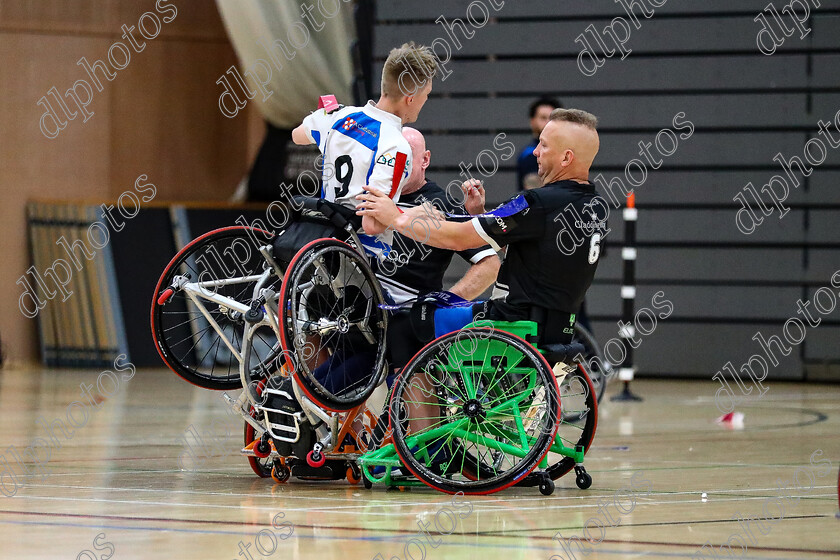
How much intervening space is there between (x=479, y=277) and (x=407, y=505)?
110 centimetres

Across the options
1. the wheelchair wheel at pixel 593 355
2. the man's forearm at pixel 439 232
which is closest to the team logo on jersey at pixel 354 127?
the man's forearm at pixel 439 232

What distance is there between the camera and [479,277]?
15.1 feet

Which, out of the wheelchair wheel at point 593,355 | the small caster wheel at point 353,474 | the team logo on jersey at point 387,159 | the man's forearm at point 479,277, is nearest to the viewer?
the team logo on jersey at point 387,159

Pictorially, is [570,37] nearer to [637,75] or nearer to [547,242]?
[637,75]

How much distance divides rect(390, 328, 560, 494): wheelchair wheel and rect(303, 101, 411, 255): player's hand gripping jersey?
1.83 feet

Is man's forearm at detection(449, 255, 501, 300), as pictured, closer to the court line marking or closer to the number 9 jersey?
the number 9 jersey

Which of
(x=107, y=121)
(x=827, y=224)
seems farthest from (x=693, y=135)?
(x=107, y=121)

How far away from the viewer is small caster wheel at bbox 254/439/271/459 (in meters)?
4.44

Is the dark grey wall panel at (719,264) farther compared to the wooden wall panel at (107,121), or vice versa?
the wooden wall panel at (107,121)

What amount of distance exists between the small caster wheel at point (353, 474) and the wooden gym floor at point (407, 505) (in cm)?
5

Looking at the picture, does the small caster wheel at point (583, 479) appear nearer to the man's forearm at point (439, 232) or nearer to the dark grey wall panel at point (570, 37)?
the man's forearm at point (439, 232)

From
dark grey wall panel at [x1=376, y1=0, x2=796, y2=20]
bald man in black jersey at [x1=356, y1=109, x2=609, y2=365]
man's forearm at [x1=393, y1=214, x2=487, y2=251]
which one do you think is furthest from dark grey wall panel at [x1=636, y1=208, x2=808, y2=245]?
man's forearm at [x1=393, y1=214, x2=487, y2=251]

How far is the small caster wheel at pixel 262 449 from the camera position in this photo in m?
4.44

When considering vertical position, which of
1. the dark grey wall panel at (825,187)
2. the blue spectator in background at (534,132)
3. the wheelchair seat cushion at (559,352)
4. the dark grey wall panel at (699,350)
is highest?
the dark grey wall panel at (825,187)
